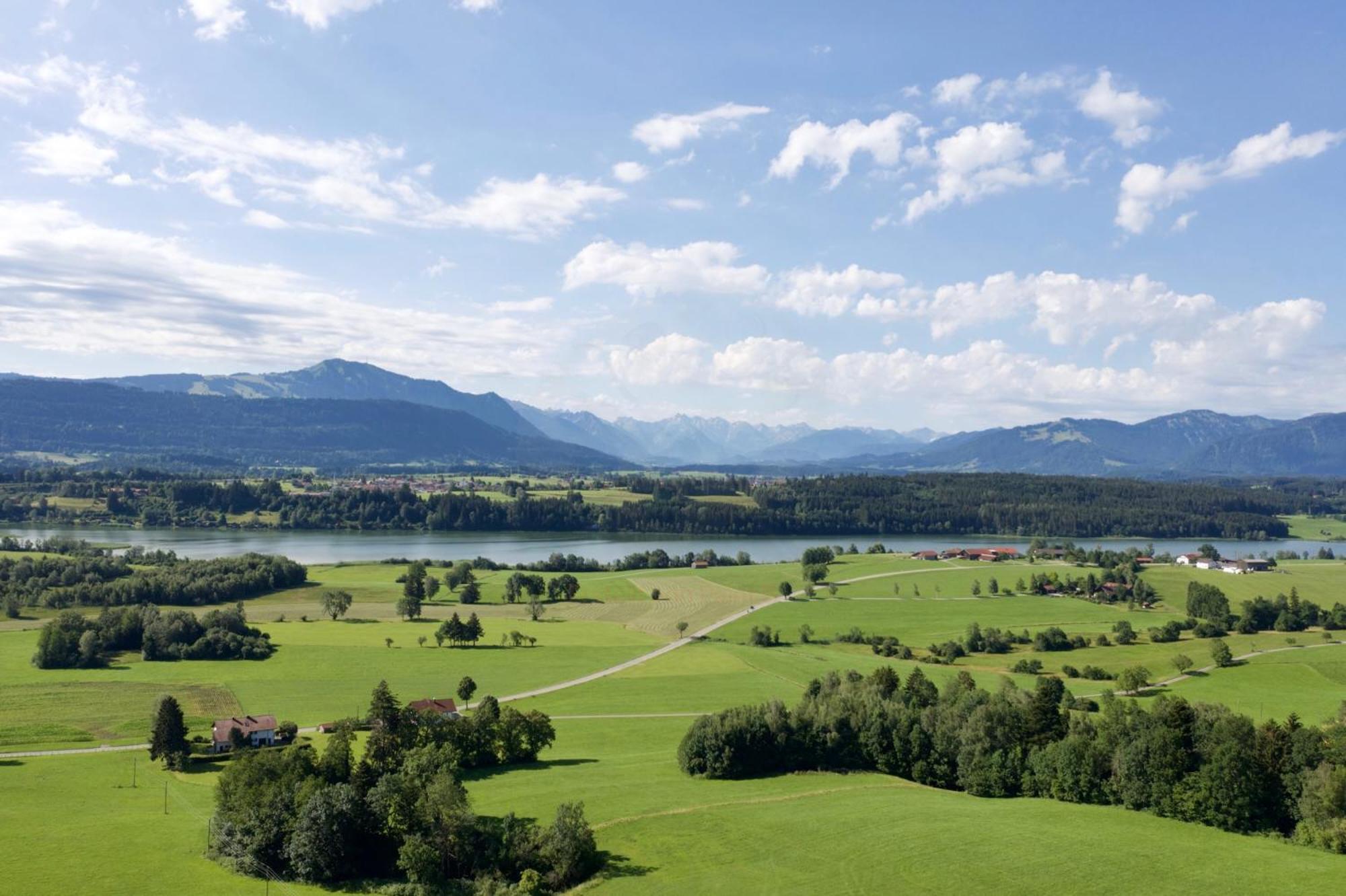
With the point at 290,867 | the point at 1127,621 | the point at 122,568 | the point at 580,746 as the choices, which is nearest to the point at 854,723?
the point at 580,746

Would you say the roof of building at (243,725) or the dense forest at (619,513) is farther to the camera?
the dense forest at (619,513)

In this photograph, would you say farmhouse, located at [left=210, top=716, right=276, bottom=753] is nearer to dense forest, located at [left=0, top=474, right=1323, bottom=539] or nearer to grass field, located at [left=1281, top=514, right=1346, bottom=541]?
dense forest, located at [left=0, top=474, right=1323, bottom=539]

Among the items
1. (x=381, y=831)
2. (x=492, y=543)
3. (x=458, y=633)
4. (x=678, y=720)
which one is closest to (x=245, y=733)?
(x=381, y=831)

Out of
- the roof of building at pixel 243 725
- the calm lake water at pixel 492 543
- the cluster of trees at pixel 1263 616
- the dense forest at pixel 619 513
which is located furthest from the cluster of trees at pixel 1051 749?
the dense forest at pixel 619 513

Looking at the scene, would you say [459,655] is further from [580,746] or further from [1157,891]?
[1157,891]

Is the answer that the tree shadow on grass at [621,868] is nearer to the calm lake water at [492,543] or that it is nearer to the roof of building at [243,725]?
the roof of building at [243,725]

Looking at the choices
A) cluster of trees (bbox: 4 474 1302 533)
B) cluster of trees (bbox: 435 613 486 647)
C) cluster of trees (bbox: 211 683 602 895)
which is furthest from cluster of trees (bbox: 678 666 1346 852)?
cluster of trees (bbox: 4 474 1302 533)
